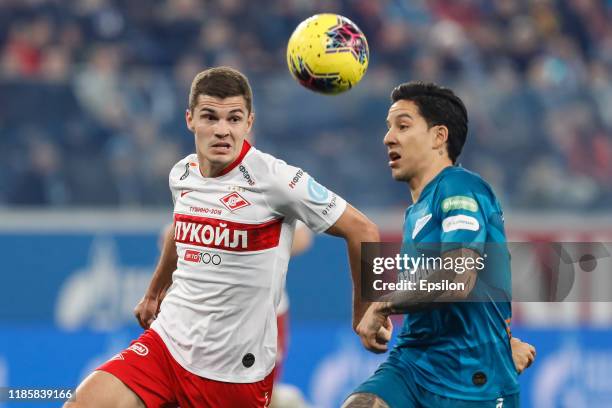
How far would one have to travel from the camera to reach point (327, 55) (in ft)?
20.1

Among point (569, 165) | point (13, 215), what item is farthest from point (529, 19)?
point (13, 215)

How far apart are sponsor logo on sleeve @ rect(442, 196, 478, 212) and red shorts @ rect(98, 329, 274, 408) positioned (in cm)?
133

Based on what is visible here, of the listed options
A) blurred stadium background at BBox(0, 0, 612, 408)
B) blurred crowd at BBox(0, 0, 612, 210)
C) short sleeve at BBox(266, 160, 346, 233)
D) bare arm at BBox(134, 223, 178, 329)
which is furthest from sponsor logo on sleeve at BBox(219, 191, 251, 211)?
blurred crowd at BBox(0, 0, 612, 210)

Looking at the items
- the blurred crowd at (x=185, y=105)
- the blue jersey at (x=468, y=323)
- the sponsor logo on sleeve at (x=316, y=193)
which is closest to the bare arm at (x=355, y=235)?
the sponsor logo on sleeve at (x=316, y=193)

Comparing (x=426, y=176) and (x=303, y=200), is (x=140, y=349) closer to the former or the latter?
(x=303, y=200)

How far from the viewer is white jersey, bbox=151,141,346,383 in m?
5.70

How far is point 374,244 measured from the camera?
5703mm

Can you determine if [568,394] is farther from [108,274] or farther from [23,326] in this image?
[23,326]

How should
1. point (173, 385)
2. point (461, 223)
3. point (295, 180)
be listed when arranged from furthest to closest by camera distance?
point (173, 385), point (295, 180), point (461, 223)

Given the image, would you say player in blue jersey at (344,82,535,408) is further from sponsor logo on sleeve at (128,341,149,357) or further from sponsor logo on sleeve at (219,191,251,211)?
Answer: sponsor logo on sleeve at (128,341,149,357)

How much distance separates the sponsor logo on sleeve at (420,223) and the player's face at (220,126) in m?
0.96

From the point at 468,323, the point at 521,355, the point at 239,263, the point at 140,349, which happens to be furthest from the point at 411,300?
the point at 140,349

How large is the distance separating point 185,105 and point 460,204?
21.8 feet

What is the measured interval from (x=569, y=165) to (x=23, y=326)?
5799 mm
